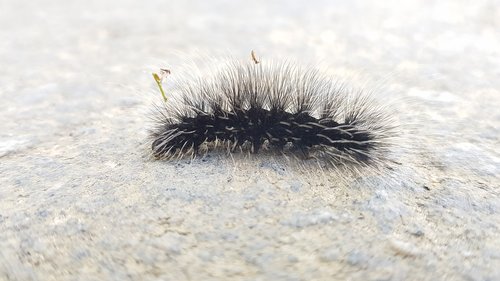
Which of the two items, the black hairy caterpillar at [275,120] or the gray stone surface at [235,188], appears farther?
the black hairy caterpillar at [275,120]

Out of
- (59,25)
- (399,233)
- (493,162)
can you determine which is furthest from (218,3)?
(399,233)

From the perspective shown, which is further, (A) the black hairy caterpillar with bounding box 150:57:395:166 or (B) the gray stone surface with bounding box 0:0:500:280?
(A) the black hairy caterpillar with bounding box 150:57:395:166

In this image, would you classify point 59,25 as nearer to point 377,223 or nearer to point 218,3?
point 218,3

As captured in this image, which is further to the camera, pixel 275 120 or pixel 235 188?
pixel 275 120
